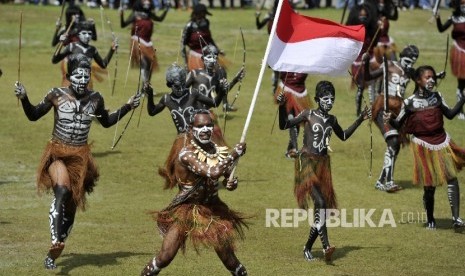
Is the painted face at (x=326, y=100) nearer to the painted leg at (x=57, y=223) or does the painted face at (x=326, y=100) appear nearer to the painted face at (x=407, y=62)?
the painted leg at (x=57, y=223)

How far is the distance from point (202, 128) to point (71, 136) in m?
3.00

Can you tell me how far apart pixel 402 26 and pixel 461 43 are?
1203cm

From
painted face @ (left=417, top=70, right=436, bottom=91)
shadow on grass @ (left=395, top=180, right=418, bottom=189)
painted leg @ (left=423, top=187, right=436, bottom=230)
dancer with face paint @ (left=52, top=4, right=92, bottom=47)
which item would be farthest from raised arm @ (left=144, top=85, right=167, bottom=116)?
shadow on grass @ (left=395, top=180, right=418, bottom=189)

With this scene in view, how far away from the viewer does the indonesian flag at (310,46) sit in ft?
47.8

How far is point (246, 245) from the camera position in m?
16.8

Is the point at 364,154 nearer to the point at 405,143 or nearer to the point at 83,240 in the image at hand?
the point at 405,143

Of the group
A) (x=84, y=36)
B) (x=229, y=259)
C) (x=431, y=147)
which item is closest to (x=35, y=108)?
(x=229, y=259)

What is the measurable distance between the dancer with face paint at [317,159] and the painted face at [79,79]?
108 inches

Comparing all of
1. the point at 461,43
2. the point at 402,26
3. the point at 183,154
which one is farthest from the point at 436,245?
the point at 402,26

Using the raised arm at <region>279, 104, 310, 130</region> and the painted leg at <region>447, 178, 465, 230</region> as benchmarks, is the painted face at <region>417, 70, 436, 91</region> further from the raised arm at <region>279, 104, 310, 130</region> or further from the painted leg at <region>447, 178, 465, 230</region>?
the raised arm at <region>279, 104, 310, 130</region>

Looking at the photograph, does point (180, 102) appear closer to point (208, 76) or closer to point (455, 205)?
point (455, 205)

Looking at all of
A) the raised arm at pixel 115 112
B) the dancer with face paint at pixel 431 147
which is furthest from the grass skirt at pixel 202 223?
the dancer with face paint at pixel 431 147

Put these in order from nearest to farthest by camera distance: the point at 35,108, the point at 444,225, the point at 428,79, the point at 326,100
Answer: the point at 35,108
the point at 326,100
the point at 428,79
the point at 444,225

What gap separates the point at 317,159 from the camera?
1603cm
